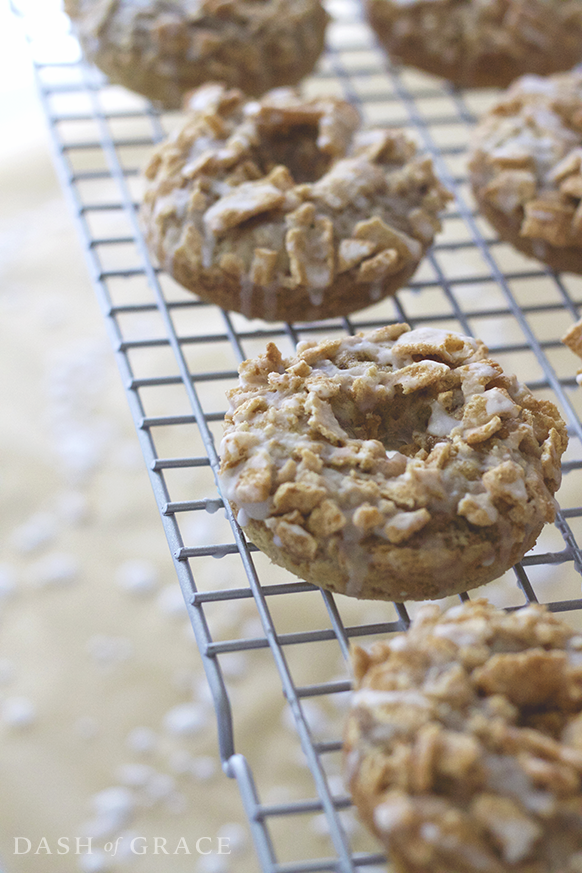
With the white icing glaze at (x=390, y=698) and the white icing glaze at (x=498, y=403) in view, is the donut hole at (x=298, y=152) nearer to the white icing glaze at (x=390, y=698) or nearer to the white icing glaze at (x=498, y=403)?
the white icing glaze at (x=498, y=403)

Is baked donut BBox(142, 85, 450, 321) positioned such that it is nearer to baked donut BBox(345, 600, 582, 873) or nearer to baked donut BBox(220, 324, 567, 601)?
baked donut BBox(220, 324, 567, 601)

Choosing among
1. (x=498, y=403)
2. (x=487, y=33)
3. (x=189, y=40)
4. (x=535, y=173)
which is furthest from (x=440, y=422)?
(x=487, y=33)

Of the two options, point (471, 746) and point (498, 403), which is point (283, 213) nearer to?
point (498, 403)

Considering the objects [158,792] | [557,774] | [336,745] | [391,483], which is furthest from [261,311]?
[158,792]

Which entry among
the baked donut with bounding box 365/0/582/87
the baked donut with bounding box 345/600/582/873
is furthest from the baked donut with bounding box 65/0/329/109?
the baked donut with bounding box 345/600/582/873

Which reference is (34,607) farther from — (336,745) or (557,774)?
(557,774)

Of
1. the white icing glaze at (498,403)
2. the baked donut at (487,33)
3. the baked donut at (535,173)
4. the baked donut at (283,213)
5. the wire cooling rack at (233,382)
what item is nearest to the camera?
the wire cooling rack at (233,382)

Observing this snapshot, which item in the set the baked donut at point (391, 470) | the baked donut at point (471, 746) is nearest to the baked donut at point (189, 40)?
the baked donut at point (391, 470)
